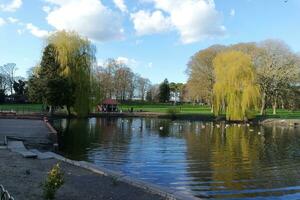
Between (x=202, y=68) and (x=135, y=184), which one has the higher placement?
(x=202, y=68)

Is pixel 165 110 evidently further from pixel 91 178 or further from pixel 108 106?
pixel 91 178

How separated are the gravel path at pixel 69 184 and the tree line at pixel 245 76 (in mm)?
48863

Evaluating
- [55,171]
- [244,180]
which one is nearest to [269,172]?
[244,180]

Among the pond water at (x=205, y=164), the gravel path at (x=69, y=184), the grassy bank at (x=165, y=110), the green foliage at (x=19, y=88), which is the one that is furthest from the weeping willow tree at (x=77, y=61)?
the green foliage at (x=19, y=88)

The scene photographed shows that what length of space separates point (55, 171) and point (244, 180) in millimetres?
10264

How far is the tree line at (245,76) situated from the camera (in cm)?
6288

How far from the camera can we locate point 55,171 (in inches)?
368

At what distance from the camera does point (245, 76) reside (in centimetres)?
6291

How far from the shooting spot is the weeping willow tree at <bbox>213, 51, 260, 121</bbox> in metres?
62.4

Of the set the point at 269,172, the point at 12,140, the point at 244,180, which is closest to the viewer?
the point at 244,180

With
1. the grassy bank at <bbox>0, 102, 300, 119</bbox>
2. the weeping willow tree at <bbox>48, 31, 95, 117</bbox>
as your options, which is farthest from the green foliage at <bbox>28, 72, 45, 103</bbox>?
the grassy bank at <bbox>0, 102, 300, 119</bbox>

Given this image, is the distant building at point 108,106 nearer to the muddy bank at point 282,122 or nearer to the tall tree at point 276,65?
the tall tree at point 276,65

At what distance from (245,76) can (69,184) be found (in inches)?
2088

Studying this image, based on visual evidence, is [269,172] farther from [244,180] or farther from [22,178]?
[22,178]
